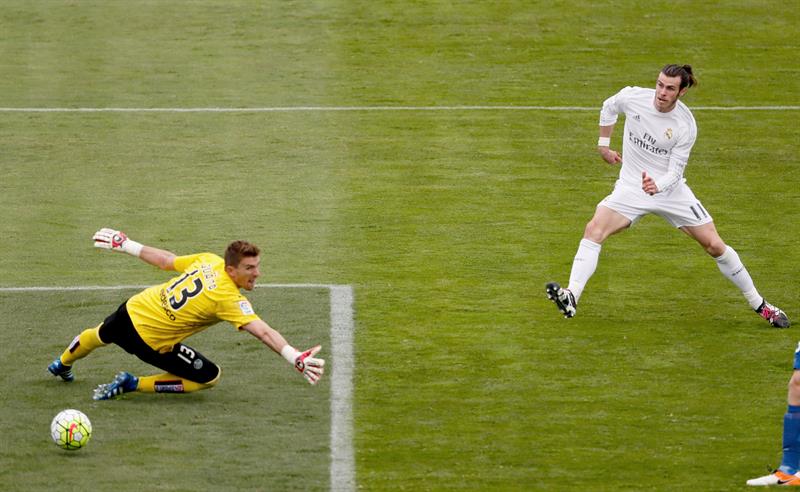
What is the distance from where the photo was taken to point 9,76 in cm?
2347

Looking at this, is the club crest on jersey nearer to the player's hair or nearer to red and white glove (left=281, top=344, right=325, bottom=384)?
red and white glove (left=281, top=344, right=325, bottom=384)

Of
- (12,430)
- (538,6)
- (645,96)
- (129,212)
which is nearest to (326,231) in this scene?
(129,212)

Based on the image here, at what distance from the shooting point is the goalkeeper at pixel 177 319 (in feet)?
35.8

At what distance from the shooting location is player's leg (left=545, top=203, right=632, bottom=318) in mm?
13133

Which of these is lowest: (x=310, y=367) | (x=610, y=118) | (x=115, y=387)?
(x=310, y=367)

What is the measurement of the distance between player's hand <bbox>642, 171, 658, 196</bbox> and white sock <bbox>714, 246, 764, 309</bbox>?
1122 mm

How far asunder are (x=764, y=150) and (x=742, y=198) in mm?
2287

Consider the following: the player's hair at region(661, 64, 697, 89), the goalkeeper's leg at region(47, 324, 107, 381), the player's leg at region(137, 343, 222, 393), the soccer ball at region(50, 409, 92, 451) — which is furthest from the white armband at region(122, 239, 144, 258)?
the player's hair at region(661, 64, 697, 89)

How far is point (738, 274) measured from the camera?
13461mm

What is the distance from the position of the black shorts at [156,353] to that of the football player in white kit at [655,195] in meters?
3.32

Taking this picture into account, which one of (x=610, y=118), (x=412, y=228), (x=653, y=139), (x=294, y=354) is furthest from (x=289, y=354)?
(x=412, y=228)

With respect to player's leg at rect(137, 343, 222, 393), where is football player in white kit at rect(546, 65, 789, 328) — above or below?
above

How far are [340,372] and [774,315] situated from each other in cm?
420

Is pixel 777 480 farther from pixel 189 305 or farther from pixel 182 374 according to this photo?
pixel 182 374
